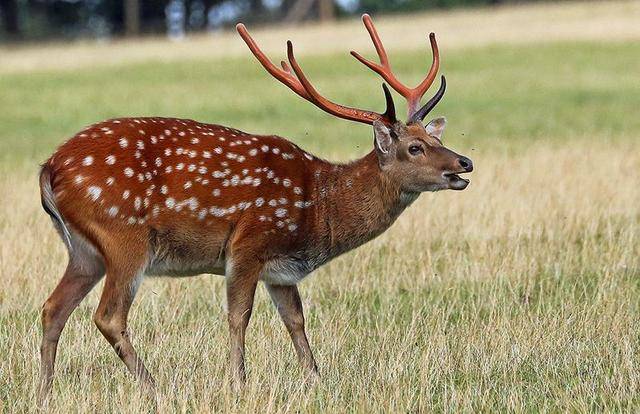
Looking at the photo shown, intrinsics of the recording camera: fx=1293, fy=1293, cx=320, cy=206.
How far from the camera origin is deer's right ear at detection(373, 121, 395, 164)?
23.5 feet

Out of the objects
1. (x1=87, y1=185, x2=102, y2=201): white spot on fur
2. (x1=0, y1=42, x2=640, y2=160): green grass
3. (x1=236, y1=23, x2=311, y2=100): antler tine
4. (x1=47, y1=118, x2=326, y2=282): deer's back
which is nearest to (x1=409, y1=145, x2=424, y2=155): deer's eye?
(x1=47, y1=118, x2=326, y2=282): deer's back

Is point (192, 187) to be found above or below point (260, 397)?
above

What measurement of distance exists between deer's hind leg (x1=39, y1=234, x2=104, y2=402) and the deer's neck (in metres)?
1.30

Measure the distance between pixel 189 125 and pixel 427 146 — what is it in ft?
4.36

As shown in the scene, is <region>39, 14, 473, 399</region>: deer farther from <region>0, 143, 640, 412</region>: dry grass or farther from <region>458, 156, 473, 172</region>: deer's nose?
<region>0, 143, 640, 412</region>: dry grass

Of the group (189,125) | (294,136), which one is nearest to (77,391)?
(189,125)

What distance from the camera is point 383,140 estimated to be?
7246 mm

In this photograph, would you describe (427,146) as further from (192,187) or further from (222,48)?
(222,48)

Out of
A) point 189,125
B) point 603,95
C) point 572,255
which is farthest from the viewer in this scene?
point 603,95

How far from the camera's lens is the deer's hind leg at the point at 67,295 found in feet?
22.2

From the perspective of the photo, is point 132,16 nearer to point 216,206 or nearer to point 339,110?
point 339,110

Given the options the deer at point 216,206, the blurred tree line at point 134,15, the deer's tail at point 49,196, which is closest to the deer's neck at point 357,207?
the deer at point 216,206

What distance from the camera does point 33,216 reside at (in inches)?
471

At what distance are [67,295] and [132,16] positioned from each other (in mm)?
49701
